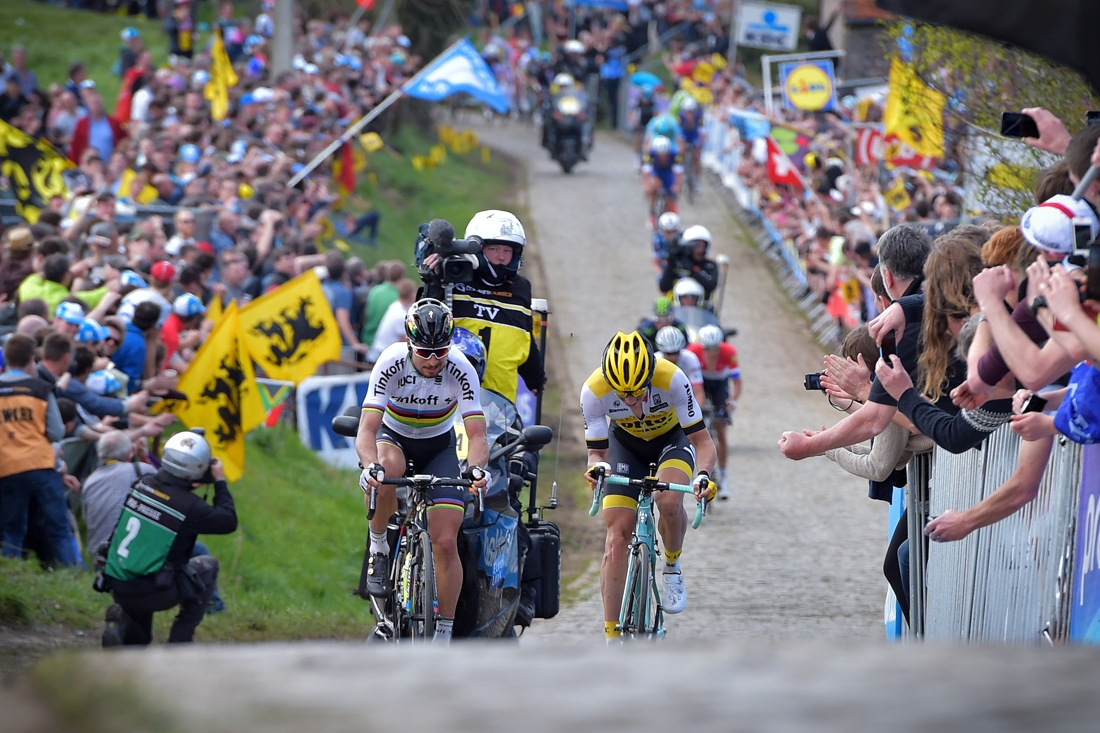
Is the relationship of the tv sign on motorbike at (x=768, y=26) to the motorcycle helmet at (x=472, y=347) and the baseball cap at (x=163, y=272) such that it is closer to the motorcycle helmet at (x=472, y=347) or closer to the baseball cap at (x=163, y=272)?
the baseball cap at (x=163, y=272)

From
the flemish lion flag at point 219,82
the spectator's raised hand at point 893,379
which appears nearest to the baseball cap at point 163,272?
the spectator's raised hand at point 893,379

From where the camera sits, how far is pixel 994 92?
10.1 meters

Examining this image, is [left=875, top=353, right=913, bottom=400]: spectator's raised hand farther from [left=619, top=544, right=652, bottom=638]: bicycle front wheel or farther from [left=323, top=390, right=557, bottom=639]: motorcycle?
[left=323, top=390, right=557, bottom=639]: motorcycle

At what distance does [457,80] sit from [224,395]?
10276 mm

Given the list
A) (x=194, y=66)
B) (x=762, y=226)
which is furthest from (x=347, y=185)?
(x=762, y=226)

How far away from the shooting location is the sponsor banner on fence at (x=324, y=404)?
14.7 metres

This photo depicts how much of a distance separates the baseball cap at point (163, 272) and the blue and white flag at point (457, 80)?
8656mm

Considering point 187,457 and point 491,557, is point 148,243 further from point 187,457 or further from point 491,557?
point 491,557

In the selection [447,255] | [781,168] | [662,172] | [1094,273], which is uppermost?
[1094,273]

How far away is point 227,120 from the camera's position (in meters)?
20.7

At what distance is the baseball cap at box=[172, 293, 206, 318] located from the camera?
39.0ft

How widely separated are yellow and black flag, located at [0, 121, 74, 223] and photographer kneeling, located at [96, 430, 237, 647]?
7.23 metres

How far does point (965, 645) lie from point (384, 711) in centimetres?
102

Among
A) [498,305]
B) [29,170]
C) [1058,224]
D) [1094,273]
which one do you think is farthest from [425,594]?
[29,170]
